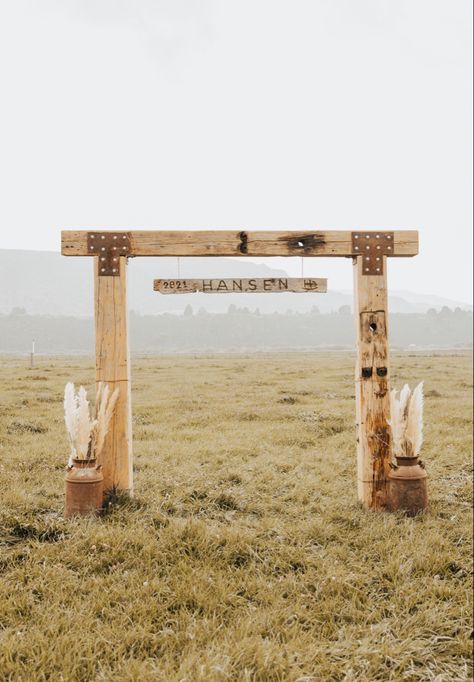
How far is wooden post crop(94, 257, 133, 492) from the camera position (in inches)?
207

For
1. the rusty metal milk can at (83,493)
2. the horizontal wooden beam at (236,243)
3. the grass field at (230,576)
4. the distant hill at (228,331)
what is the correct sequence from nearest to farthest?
the grass field at (230,576), the rusty metal milk can at (83,493), the horizontal wooden beam at (236,243), the distant hill at (228,331)

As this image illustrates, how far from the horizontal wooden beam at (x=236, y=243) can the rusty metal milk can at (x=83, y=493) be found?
233 cm

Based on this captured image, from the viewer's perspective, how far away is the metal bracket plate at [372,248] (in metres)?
5.49

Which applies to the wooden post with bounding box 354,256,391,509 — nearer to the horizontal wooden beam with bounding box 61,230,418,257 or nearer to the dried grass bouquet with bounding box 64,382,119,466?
the horizontal wooden beam with bounding box 61,230,418,257

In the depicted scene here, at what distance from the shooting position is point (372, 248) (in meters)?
5.50

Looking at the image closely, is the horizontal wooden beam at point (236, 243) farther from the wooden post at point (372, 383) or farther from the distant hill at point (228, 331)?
the distant hill at point (228, 331)

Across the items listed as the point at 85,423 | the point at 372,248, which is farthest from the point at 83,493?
the point at 372,248

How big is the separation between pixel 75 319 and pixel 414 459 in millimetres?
7540

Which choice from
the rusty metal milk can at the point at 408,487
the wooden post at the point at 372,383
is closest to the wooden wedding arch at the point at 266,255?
the wooden post at the point at 372,383

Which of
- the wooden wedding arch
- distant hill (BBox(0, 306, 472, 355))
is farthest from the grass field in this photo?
distant hill (BBox(0, 306, 472, 355))

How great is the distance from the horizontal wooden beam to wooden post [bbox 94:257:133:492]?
311 millimetres

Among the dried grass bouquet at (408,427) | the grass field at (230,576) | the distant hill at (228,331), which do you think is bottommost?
the grass field at (230,576)

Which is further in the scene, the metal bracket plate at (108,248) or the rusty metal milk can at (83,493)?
the metal bracket plate at (108,248)

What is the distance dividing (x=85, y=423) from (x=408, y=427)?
3.41 metres
